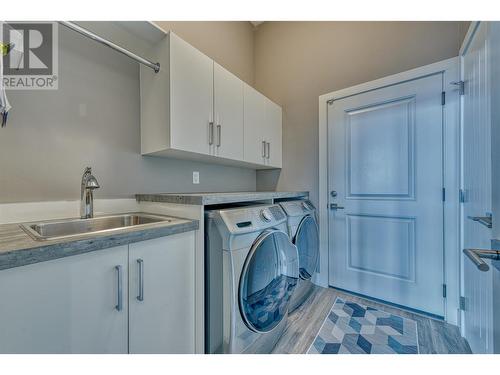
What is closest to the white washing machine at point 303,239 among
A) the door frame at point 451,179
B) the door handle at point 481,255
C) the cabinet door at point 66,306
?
the door frame at point 451,179

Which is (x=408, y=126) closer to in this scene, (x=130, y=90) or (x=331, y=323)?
(x=331, y=323)

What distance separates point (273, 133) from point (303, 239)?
1216mm

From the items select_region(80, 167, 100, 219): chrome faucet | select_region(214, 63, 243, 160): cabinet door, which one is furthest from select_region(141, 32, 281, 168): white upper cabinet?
select_region(80, 167, 100, 219): chrome faucet

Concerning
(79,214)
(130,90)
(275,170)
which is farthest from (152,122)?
(275,170)

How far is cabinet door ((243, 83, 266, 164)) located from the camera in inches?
79.8

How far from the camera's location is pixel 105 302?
809 mm

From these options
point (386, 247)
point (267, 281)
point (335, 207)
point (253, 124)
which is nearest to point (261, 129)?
point (253, 124)

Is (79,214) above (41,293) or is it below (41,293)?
above

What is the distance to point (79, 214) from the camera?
52.2 inches

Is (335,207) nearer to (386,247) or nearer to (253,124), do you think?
(386,247)

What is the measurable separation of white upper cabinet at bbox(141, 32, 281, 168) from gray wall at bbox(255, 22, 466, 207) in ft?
2.08

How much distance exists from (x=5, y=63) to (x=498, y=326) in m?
2.58

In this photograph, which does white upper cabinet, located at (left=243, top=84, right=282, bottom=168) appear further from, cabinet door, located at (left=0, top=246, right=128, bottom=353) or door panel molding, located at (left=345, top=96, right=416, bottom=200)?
cabinet door, located at (left=0, top=246, right=128, bottom=353)
